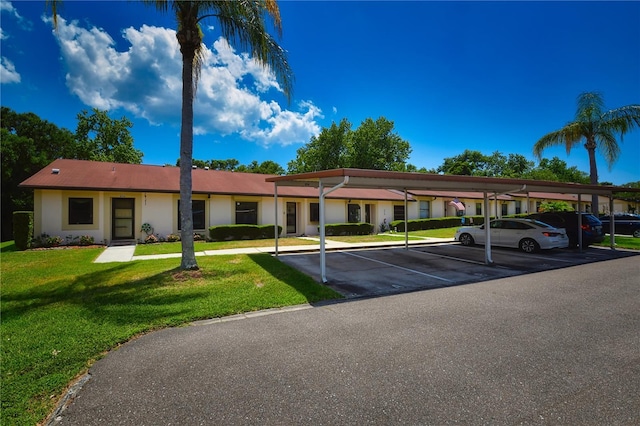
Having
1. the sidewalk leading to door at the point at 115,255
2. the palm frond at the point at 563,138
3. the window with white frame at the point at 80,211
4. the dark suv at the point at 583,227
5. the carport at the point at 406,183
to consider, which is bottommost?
the sidewalk leading to door at the point at 115,255

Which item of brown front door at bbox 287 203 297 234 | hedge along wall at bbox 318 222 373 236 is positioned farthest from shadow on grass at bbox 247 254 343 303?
brown front door at bbox 287 203 297 234

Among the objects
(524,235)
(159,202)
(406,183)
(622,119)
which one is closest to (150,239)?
(159,202)

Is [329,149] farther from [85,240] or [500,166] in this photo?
[500,166]

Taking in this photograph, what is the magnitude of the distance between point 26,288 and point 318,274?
22.9 ft

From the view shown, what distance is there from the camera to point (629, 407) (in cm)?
266

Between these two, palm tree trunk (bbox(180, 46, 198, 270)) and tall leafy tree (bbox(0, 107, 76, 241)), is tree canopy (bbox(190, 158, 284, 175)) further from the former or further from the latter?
palm tree trunk (bbox(180, 46, 198, 270))

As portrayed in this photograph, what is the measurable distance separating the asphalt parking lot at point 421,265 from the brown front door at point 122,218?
9571mm

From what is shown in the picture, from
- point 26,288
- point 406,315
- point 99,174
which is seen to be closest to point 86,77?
point 99,174

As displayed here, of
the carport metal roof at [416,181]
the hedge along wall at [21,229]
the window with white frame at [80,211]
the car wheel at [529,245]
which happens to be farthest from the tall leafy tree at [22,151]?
the car wheel at [529,245]

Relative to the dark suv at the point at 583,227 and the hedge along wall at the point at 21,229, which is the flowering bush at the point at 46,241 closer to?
the hedge along wall at the point at 21,229

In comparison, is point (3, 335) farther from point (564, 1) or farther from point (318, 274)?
point (564, 1)

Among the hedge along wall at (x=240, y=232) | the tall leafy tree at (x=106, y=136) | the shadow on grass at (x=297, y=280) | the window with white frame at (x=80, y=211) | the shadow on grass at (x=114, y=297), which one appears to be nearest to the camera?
the shadow on grass at (x=114, y=297)

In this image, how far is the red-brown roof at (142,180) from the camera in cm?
1466

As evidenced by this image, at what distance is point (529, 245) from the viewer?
12719 millimetres
